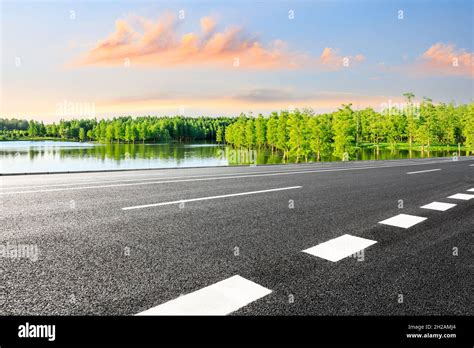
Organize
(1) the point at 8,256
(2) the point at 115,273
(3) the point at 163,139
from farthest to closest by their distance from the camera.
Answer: (3) the point at 163,139, (1) the point at 8,256, (2) the point at 115,273

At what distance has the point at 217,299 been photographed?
2867 millimetres

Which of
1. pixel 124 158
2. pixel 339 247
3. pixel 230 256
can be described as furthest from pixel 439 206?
pixel 124 158

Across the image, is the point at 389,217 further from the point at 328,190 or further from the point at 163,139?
the point at 163,139

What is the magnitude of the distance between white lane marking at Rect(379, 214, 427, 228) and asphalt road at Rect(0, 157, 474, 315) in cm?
14

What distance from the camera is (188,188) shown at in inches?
387

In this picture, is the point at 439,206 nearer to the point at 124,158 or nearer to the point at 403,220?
the point at 403,220

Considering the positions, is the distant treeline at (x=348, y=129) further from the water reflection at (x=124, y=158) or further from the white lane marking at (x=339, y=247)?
the white lane marking at (x=339, y=247)

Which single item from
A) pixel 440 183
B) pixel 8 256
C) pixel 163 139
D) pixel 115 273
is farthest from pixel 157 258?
pixel 163 139

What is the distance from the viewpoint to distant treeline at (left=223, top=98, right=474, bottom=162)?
69.8 m

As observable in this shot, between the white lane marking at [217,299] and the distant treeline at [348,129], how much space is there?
6620 cm

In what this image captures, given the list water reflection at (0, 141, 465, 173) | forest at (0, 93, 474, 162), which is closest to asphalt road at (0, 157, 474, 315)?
water reflection at (0, 141, 465, 173)

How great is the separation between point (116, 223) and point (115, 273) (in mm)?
2200

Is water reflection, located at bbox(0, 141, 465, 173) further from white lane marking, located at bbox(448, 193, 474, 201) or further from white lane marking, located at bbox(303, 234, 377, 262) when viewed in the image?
white lane marking, located at bbox(448, 193, 474, 201)

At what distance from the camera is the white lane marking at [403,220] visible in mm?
5695
